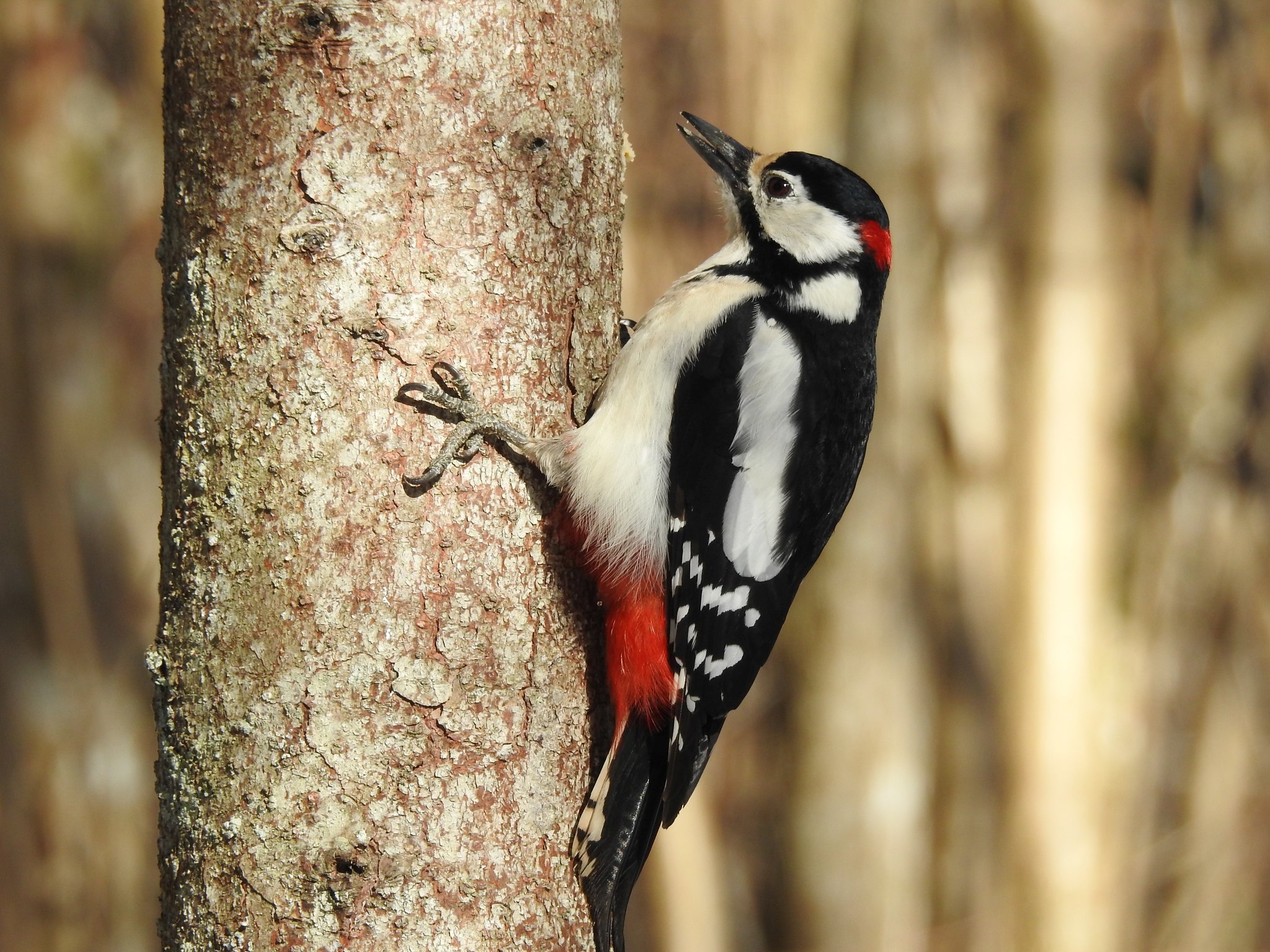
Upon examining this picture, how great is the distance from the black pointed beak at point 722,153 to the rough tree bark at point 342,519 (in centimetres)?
98

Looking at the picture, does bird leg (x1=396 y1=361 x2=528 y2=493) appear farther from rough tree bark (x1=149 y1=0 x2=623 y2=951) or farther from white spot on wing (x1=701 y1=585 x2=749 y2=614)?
white spot on wing (x1=701 y1=585 x2=749 y2=614)

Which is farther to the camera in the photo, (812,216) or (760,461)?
(812,216)

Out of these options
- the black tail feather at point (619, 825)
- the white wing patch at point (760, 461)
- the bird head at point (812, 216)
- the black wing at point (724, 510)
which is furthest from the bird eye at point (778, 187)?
the black tail feather at point (619, 825)

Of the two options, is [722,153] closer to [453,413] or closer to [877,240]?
[877,240]

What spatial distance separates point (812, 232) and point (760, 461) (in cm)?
63

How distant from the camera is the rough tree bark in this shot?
65.0 inches

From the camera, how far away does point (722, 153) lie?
2816mm

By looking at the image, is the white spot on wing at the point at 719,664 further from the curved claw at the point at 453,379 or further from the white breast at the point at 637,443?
the curved claw at the point at 453,379

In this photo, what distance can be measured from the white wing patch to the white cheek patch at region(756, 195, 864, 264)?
341mm

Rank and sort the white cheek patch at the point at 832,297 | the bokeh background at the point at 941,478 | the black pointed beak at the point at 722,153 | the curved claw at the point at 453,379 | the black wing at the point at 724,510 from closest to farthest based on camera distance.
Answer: the curved claw at the point at 453,379 < the black wing at the point at 724,510 < the white cheek patch at the point at 832,297 < the black pointed beak at the point at 722,153 < the bokeh background at the point at 941,478

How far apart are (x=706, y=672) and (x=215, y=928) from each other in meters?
0.98

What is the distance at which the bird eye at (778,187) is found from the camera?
8.60ft

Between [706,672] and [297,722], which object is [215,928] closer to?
[297,722]

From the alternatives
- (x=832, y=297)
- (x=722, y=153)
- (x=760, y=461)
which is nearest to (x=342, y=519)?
(x=760, y=461)
